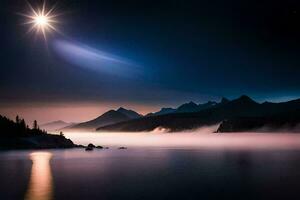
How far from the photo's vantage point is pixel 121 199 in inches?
2318

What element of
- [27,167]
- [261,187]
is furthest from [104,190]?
[27,167]

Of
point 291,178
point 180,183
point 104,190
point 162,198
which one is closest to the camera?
point 162,198

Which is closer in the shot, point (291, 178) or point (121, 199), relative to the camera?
point (121, 199)

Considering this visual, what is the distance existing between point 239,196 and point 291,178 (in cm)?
2565

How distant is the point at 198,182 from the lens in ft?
253

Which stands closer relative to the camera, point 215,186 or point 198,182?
point 215,186

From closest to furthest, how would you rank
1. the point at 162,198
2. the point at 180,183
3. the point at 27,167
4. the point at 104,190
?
the point at 162,198 < the point at 104,190 < the point at 180,183 < the point at 27,167

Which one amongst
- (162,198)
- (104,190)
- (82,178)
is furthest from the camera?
(82,178)

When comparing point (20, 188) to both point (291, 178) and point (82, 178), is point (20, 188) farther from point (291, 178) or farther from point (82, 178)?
point (291, 178)

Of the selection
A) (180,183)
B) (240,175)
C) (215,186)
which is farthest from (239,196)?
(240,175)

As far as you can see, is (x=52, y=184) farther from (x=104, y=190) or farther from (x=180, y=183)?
(x=180, y=183)

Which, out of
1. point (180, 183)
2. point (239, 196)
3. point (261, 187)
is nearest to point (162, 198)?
point (239, 196)

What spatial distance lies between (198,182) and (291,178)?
67.8 ft

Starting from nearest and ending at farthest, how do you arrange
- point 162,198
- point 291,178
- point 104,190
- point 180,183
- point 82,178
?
1. point 162,198
2. point 104,190
3. point 180,183
4. point 291,178
5. point 82,178
